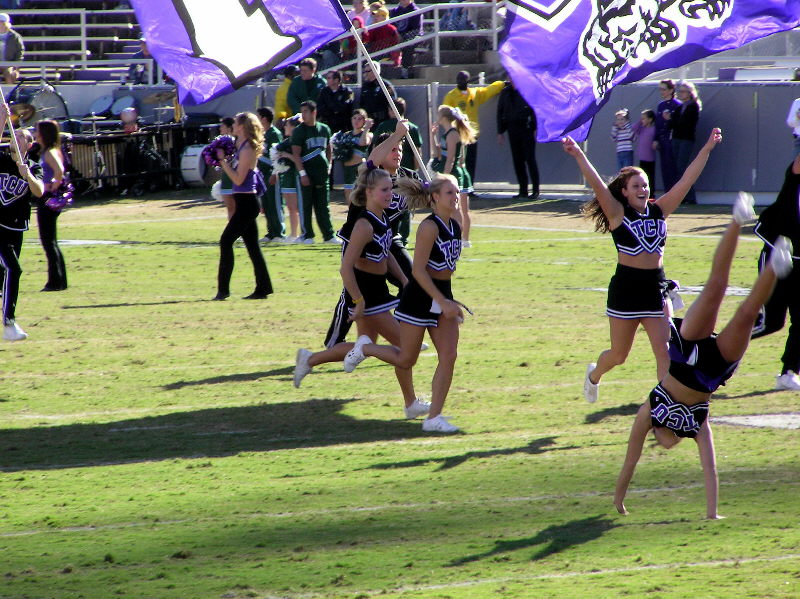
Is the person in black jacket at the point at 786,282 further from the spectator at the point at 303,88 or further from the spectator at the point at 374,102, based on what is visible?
the spectator at the point at 303,88

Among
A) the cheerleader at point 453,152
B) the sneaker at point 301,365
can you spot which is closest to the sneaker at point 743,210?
the sneaker at point 301,365

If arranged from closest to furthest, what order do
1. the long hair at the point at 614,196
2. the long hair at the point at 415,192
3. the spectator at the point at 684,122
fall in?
the long hair at the point at 614,196
the long hair at the point at 415,192
the spectator at the point at 684,122

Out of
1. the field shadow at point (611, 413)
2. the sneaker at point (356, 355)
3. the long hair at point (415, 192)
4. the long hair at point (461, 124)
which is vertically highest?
the long hair at point (415, 192)

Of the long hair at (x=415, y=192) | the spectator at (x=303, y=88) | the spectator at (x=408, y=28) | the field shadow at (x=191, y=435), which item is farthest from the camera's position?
the spectator at (x=408, y=28)

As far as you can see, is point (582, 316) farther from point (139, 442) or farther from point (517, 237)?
point (517, 237)

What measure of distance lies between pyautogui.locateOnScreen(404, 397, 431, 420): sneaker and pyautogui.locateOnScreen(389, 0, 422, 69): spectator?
21218 millimetres

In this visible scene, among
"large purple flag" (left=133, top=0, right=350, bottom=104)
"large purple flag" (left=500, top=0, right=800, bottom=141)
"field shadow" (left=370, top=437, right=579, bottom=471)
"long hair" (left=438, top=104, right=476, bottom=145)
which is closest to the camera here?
"field shadow" (left=370, top=437, right=579, bottom=471)

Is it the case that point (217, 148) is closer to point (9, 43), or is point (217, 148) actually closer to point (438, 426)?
point (438, 426)

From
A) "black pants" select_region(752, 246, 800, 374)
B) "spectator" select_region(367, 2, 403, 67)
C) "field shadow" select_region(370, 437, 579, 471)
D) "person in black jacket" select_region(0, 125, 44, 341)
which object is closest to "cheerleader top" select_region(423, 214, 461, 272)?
"field shadow" select_region(370, 437, 579, 471)

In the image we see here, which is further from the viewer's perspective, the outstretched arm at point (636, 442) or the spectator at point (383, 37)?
the spectator at point (383, 37)

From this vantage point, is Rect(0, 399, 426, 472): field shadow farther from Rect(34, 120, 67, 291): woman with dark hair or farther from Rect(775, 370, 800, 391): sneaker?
Rect(34, 120, 67, 291): woman with dark hair

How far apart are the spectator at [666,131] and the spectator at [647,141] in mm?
112

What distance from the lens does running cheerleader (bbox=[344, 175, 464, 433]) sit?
823 cm

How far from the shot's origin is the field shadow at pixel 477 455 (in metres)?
7.56
